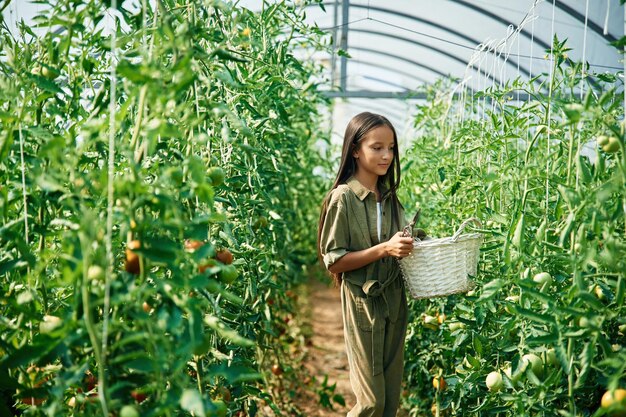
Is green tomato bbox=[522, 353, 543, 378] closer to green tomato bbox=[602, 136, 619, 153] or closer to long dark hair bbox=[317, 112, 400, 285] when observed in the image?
green tomato bbox=[602, 136, 619, 153]

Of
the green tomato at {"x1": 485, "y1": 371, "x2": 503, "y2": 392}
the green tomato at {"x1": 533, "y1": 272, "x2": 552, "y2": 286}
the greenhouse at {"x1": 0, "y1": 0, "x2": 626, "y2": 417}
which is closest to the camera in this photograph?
the greenhouse at {"x1": 0, "y1": 0, "x2": 626, "y2": 417}

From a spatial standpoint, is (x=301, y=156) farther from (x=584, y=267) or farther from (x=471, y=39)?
(x=584, y=267)

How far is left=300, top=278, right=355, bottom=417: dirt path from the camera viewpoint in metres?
3.14

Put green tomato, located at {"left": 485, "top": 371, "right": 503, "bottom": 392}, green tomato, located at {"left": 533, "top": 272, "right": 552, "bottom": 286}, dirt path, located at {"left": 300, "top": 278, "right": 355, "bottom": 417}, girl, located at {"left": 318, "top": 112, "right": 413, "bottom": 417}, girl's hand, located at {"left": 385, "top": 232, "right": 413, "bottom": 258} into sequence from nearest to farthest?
green tomato, located at {"left": 533, "top": 272, "right": 552, "bottom": 286} → green tomato, located at {"left": 485, "top": 371, "right": 503, "bottom": 392} → girl's hand, located at {"left": 385, "top": 232, "right": 413, "bottom": 258} → girl, located at {"left": 318, "top": 112, "right": 413, "bottom": 417} → dirt path, located at {"left": 300, "top": 278, "right": 355, "bottom": 417}

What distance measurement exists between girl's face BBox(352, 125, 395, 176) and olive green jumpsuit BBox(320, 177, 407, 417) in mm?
81

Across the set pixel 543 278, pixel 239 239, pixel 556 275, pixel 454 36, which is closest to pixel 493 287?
pixel 543 278

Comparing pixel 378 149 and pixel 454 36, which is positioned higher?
pixel 454 36

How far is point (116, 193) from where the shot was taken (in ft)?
3.43

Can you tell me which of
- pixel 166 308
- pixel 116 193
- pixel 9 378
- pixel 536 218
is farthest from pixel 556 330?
pixel 9 378

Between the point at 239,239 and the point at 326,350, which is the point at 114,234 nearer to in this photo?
the point at 239,239

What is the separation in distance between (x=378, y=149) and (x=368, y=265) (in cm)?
38

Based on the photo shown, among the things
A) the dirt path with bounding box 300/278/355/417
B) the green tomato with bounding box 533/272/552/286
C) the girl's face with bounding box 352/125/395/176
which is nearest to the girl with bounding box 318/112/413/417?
the girl's face with bounding box 352/125/395/176

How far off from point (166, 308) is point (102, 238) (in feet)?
0.54

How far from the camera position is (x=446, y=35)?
5.75 meters
